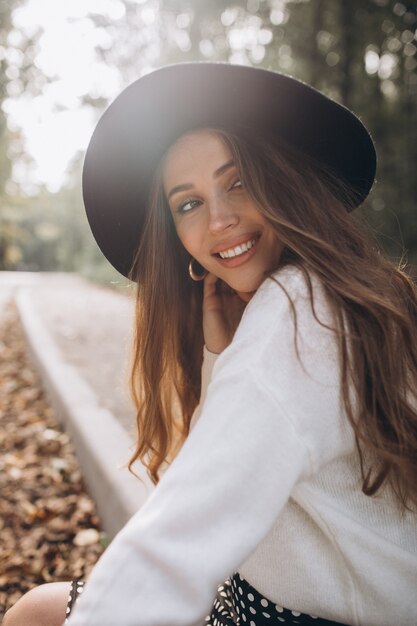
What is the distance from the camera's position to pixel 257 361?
0.96 meters

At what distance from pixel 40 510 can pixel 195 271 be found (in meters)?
1.93

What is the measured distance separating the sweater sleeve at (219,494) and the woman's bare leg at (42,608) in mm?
726

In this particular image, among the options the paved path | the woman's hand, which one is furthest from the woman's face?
the paved path

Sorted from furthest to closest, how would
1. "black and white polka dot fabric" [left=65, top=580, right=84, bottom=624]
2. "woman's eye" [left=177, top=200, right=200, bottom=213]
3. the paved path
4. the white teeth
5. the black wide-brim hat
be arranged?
the paved path → "woman's eye" [left=177, top=200, right=200, bottom=213] → the white teeth → the black wide-brim hat → "black and white polka dot fabric" [left=65, top=580, right=84, bottom=624]

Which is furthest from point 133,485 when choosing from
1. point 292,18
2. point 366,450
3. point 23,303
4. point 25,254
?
point 25,254

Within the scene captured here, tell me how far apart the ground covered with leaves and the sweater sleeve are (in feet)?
6.40

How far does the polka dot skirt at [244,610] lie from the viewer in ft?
4.01

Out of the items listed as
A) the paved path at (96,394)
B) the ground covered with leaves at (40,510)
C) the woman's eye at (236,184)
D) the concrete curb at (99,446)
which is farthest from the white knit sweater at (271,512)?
the ground covered with leaves at (40,510)

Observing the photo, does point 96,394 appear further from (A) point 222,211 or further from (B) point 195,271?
(A) point 222,211

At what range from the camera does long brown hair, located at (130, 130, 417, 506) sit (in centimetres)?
111

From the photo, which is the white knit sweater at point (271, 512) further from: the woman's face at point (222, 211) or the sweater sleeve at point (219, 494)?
the woman's face at point (222, 211)

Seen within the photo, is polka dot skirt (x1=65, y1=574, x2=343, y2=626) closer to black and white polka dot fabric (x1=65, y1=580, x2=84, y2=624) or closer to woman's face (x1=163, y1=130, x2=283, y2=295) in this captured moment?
black and white polka dot fabric (x1=65, y1=580, x2=84, y2=624)

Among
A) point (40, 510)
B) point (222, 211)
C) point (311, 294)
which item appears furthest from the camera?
point (40, 510)

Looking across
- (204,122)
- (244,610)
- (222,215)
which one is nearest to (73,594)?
(244,610)
